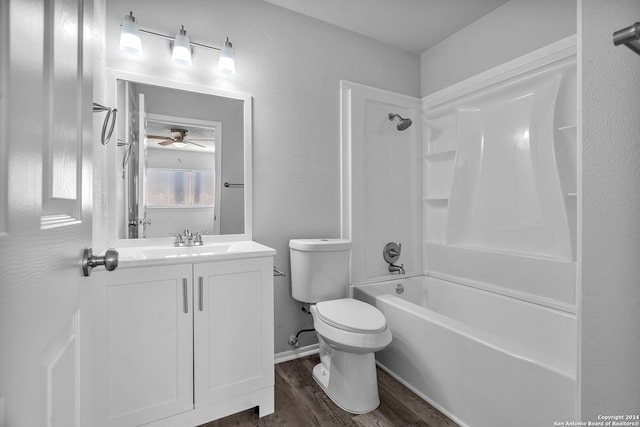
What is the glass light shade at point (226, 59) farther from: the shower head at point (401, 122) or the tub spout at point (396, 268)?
the tub spout at point (396, 268)

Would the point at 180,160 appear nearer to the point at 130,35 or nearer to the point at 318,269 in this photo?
the point at 130,35

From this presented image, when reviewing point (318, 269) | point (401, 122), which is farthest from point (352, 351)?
point (401, 122)

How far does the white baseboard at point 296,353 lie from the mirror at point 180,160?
0.89 meters

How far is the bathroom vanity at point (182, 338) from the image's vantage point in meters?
1.25

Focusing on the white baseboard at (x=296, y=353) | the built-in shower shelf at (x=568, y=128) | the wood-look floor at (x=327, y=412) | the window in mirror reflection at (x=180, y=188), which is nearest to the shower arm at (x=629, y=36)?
the built-in shower shelf at (x=568, y=128)

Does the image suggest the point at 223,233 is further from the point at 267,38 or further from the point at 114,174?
the point at 267,38

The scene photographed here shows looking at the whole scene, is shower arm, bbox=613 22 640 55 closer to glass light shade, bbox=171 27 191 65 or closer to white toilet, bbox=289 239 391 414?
white toilet, bbox=289 239 391 414

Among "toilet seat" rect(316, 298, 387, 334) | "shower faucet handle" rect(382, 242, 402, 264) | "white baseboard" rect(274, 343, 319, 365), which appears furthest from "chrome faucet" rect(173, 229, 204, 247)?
"shower faucet handle" rect(382, 242, 402, 264)

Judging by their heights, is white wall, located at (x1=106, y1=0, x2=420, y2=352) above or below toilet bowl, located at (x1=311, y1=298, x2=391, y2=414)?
above

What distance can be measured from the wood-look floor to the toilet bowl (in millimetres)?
60

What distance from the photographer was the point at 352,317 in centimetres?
161

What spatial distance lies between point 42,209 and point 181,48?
1.62m

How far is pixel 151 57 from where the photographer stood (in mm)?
1707

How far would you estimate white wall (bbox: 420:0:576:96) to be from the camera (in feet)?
5.91
